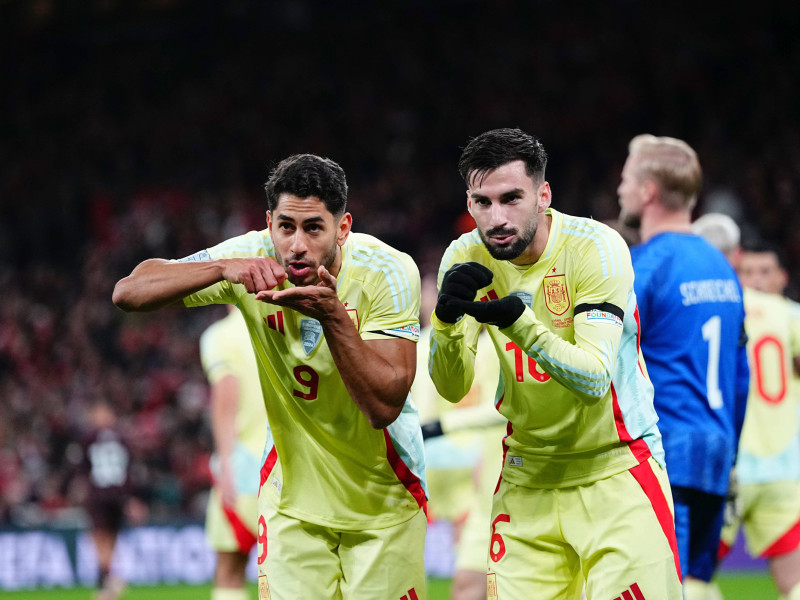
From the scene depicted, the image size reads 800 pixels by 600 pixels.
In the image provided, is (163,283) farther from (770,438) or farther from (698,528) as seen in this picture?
(770,438)

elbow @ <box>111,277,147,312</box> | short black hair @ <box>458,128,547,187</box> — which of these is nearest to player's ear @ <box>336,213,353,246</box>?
short black hair @ <box>458,128,547,187</box>

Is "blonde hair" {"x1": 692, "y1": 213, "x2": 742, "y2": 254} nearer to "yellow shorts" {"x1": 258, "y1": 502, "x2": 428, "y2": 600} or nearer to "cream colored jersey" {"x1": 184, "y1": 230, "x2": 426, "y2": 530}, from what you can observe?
"cream colored jersey" {"x1": 184, "y1": 230, "x2": 426, "y2": 530}

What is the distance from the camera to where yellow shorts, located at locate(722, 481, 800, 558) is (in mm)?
6812

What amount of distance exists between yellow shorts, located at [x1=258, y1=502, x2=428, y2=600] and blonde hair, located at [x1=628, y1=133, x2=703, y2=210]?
6.53ft

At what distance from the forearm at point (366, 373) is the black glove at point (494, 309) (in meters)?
0.37

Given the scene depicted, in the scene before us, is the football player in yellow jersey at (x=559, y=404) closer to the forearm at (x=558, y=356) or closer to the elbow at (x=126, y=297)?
the forearm at (x=558, y=356)

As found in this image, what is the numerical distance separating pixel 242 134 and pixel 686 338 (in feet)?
58.4

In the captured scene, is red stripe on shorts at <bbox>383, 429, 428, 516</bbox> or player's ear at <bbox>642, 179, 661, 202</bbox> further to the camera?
player's ear at <bbox>642, 179, 661, 202</bbox>

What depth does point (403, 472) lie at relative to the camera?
4262 mm

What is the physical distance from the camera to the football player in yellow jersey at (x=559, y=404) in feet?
12.6

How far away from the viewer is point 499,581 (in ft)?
13.3

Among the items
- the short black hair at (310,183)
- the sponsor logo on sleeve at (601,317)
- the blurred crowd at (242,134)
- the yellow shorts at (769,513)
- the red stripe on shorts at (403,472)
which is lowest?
the yellow shorts at (769,513)

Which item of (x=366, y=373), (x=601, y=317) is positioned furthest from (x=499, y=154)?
(x=366, y=373)

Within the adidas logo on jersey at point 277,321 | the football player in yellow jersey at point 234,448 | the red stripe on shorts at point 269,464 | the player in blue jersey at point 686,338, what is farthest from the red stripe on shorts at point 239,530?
the adidas logo on jersey at point 277,321
